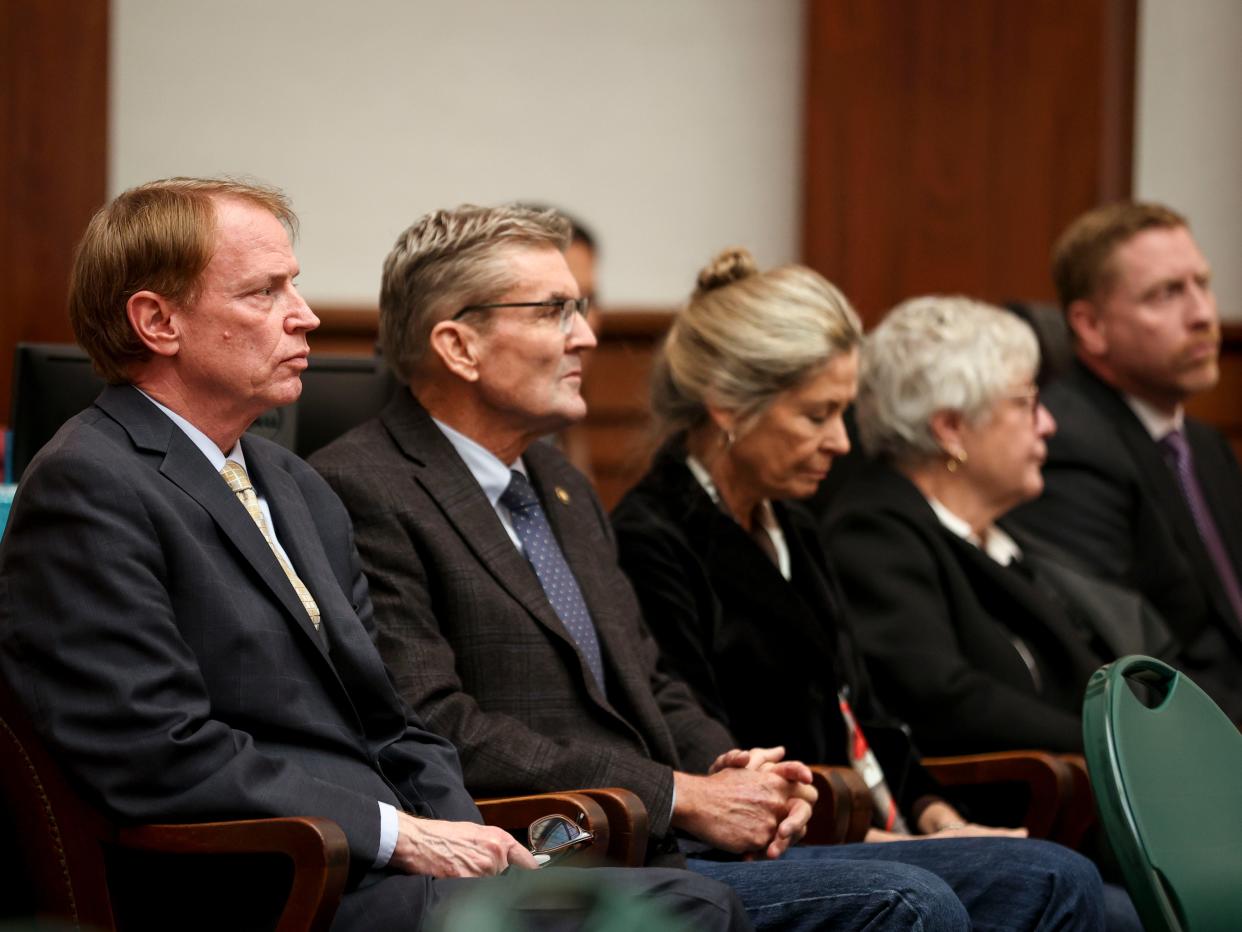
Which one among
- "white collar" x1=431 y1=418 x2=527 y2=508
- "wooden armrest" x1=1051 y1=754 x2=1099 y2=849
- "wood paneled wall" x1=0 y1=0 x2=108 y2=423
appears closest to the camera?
"white collar" x1=431 y1=418 x2=527 y2=508

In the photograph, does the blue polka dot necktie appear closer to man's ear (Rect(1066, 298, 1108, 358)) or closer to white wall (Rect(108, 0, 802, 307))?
man's ear (Rect(1066, 298, 1108, 358))

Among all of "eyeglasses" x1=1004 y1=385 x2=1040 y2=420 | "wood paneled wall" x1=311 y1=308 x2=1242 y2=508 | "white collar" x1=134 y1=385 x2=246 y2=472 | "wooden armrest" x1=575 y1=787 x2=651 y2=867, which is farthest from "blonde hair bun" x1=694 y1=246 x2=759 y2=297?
"wood paneled wall" x1=311 y1=308 x2=1242 y2=508

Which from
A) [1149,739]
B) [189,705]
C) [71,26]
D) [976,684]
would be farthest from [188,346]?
[71,26]

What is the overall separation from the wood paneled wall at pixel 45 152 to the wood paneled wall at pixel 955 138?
2.23 meters

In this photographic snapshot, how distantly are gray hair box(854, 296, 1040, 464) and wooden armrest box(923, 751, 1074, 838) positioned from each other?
26.2 inches

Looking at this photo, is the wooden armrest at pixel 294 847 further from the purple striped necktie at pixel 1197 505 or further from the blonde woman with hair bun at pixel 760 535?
the purple striped necktie at pixel 1197 505

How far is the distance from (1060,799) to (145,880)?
1671 mm

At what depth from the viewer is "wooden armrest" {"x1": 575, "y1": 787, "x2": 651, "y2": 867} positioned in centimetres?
235

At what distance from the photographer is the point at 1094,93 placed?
5.70 metres

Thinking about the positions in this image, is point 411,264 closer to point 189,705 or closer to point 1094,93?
point 189,705

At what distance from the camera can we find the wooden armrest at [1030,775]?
3037mm

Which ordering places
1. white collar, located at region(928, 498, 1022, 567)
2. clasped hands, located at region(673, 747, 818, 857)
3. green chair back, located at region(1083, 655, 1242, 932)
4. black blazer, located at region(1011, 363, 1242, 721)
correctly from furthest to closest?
black blazer, located at region(1011, 363, 1242, 721) < white collar, located at region(928, 498, 1022, 567) < clasped hands, located at region(673, 747, 818, 857) < green chair back, located at region(1083, 655, 1242, 932)

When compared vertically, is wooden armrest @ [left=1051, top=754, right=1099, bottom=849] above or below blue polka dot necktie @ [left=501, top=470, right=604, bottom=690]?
below

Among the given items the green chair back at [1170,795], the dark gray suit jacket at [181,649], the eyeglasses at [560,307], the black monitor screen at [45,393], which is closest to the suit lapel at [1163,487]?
the green chair back at [1170,795]
